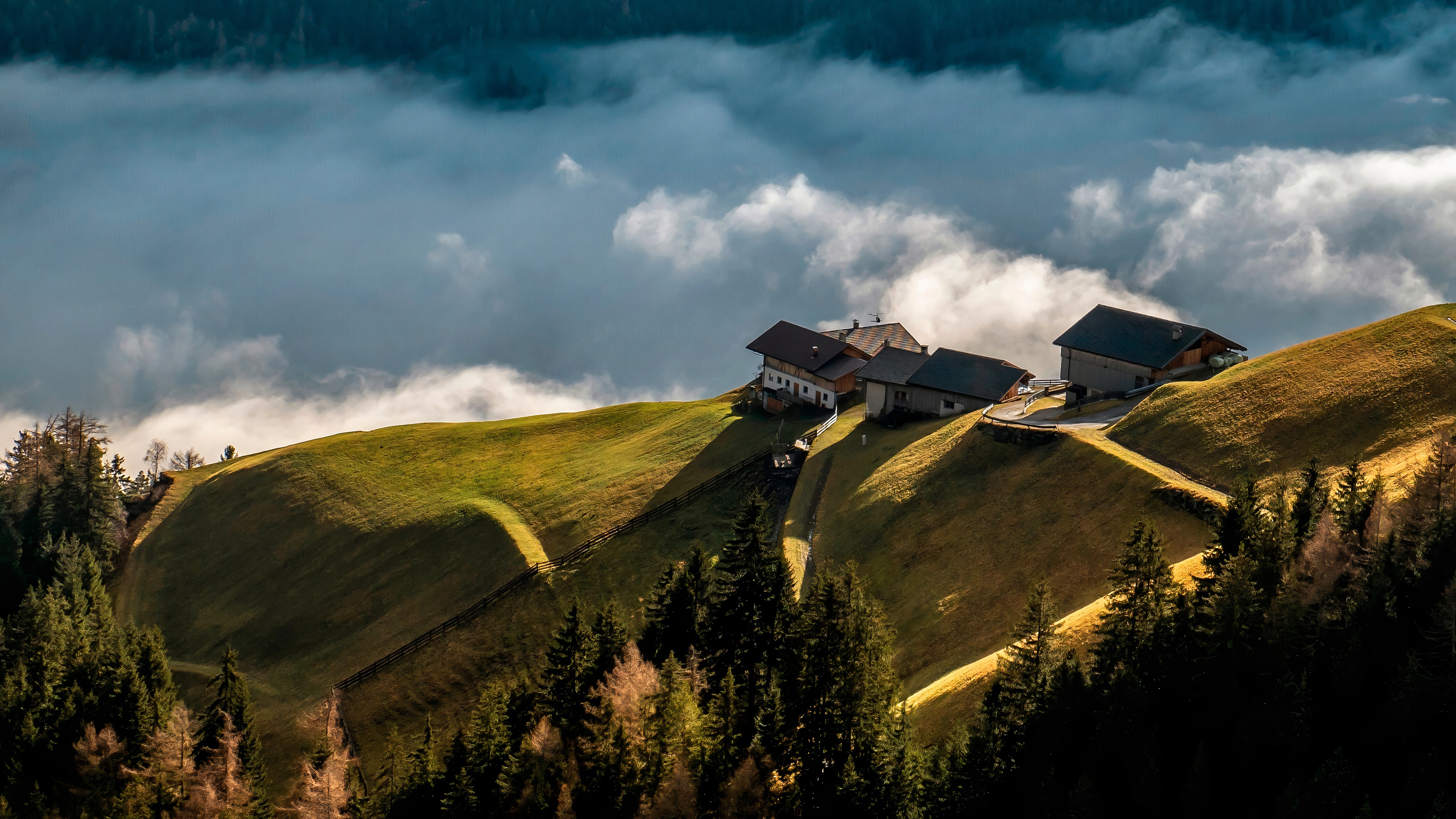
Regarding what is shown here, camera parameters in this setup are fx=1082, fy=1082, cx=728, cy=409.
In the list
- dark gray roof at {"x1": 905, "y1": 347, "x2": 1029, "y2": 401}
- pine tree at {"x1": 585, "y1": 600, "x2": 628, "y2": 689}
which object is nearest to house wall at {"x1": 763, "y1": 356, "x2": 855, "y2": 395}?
dark gray roof at {"x1": 905, "y1": 347, "x2": 1029, "y2": 401}

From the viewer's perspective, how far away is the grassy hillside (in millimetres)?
88125

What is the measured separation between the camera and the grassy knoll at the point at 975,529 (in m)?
61.7

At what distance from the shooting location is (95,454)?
4611 inches

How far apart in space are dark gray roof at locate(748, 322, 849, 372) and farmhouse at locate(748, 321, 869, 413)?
71 mm

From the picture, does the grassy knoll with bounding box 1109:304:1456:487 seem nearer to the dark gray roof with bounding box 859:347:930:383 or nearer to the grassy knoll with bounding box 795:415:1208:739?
the grassy knoll with bounding box 795:415:1208:739

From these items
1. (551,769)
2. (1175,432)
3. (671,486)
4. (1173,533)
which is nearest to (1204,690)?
(1173,533)

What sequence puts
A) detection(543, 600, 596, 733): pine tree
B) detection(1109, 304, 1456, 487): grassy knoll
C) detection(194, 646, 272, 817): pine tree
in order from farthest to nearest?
detection(194, 646, 272, 817): pine tree < detection(1109, 304, 1456, 487): grassy knoll < detection(543, 600, 596, 733): pine tree

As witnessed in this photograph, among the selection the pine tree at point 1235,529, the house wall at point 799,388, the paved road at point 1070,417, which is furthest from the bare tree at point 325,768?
the house wall at point 799,388

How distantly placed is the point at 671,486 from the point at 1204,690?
63.4m

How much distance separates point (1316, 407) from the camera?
232ft

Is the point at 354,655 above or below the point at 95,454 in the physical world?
below

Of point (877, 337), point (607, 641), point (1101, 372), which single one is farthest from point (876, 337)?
point (607, 641)

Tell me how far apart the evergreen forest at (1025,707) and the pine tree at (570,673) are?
0.13 meters

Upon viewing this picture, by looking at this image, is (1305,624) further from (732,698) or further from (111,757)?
(111,757)
